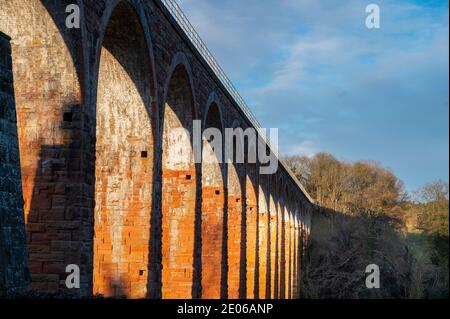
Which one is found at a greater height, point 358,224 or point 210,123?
point 210,123

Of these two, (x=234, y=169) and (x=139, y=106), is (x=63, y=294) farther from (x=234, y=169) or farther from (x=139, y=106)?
(x=234, y=169)

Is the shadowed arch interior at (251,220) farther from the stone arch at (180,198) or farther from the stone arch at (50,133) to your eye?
the stone arch at (50,133)

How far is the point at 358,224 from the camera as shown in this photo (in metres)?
39.9

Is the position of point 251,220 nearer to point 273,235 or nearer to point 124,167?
point 273,235

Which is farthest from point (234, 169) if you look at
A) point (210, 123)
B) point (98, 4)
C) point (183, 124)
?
point (98, 4)

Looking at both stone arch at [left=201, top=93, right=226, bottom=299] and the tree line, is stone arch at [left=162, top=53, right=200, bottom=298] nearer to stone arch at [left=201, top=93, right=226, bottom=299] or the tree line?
stone arch at [left=201, top=93, right=226, bottom=299]

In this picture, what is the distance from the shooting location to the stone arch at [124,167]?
33.6ft

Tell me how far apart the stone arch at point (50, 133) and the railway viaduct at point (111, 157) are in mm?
14

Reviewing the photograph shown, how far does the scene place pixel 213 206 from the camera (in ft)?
53.8

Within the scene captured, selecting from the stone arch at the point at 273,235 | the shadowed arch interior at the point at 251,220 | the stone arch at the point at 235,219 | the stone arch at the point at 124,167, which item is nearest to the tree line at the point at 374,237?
the stone arch at the point at 273,235

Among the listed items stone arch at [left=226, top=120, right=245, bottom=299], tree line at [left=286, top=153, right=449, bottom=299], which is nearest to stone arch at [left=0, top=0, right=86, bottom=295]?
stone arch at [left=226, top=120, right=245, bottom=299]

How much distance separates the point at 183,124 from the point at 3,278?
8.70 meters

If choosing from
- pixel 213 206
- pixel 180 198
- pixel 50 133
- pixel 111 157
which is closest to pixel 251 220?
pixel 213 206

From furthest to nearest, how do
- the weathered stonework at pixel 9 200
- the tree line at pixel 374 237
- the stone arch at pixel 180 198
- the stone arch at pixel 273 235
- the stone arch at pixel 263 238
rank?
the tree line at pixel 374 237 < the stone arch at pixel 273 235 < the stone arch at pixel 263 238 < the stone arch at pixel 180 198 < the weathered stonework at pixel 9 200
